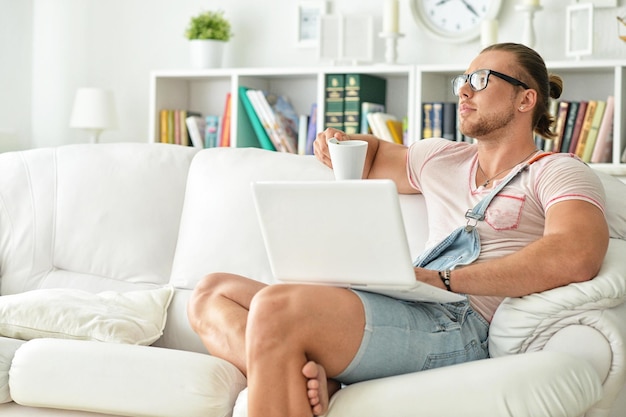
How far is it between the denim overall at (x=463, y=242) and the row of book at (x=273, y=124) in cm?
184

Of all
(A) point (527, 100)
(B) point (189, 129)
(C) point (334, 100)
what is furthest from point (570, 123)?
(B) point (189, 129)

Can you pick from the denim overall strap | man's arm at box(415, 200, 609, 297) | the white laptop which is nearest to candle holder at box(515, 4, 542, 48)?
the denim overall strap

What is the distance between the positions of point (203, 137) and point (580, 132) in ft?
5.60

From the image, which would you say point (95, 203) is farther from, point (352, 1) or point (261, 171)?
point (352, 1)

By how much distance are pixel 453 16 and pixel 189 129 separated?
1288 millimetres

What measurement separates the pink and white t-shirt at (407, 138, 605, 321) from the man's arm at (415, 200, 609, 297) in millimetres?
66

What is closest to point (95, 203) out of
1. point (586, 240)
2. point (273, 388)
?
point (273, 388)

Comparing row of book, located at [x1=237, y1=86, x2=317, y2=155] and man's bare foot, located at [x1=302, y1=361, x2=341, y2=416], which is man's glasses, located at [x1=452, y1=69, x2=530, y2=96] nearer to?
man's bare foot, located at [x1=302, y1=361, x2=341, y2=416]

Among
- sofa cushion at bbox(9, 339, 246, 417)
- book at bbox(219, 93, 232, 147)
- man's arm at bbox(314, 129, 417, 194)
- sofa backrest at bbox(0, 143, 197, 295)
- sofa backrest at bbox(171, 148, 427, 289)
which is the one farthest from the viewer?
book at bbox(219, 93, 232, 147)

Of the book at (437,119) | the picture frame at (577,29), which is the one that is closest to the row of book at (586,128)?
the picture frame at (577,29)

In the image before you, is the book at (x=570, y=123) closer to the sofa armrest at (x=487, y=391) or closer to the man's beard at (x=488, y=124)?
the man's beard at (x=488, y=124)

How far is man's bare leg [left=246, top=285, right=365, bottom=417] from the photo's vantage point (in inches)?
68.6

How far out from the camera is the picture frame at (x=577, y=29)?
11.8 ft

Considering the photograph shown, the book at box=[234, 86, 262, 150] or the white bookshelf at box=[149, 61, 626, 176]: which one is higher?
the white bookshelf at box=[149, 61, 626, 176]
